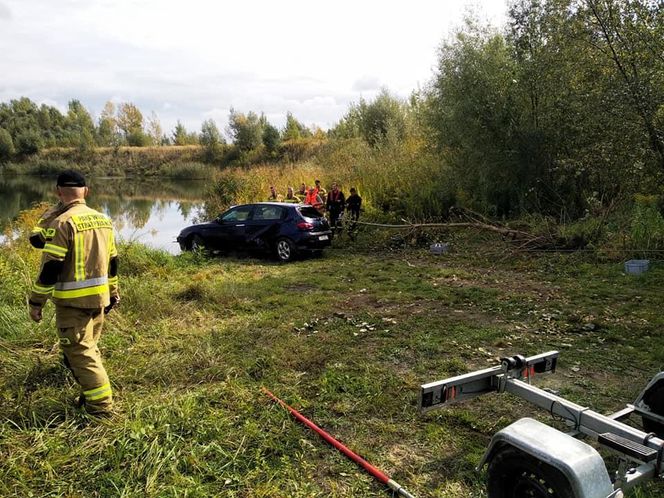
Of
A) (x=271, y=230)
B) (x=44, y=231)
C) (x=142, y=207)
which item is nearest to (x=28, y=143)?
(x=142, y=207)

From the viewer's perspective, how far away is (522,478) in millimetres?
2414

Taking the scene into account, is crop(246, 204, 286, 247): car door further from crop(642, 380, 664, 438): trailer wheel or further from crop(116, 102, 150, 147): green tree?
crop(116, 102, 150, 147): green tree

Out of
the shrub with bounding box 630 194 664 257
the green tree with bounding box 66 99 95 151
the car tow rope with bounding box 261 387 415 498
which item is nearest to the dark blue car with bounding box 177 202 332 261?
the shrub with bounding box 630 194 664 257

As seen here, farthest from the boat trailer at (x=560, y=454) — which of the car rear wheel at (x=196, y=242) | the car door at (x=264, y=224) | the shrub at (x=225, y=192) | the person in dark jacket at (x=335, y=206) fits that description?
the shrub at (x=225, y=192)

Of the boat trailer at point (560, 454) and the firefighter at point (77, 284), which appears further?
the firefighter at point (77, 284)

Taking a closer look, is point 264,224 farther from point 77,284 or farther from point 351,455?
point 351,455

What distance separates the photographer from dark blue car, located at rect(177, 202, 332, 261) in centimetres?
1171

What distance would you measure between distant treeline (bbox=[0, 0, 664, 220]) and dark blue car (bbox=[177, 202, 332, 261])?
480 cm

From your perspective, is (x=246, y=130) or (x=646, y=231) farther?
(x=246, y=130)

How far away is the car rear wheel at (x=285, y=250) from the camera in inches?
461

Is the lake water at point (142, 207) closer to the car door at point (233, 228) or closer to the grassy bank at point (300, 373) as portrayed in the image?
the car door at point (233, 228)

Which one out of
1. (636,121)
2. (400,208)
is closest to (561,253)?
(636,121)

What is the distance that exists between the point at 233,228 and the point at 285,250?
5.47ft

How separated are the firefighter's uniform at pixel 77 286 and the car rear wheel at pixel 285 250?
25.6 ft
